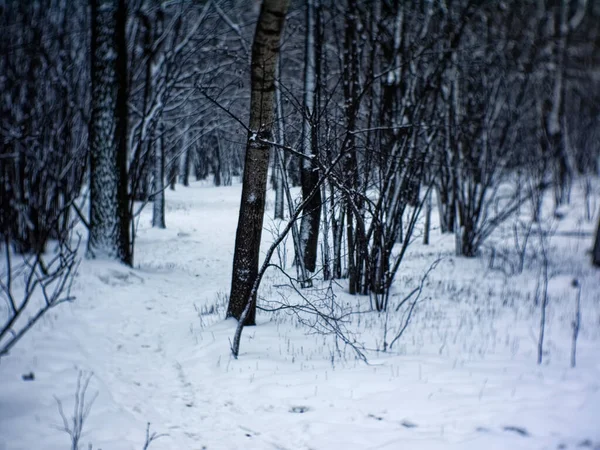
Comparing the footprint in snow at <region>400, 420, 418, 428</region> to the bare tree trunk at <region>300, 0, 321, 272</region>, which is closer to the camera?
the footprint in snow at <region>400, 420, 418, 428</region>

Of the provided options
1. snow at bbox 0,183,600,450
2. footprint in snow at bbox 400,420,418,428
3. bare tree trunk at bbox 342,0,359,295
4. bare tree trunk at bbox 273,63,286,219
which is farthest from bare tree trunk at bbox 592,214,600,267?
footprint in snow at bbox 400,420,418,428

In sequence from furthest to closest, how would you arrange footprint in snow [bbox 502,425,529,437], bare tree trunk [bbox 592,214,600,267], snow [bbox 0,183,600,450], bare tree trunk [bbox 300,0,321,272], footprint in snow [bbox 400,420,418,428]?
bare tree trunk [bbox 592,214,600,267] → bare tree trunk [bbox 300,0,321,272] → footprint in snow [bbox 400,420,418,428] → snow [bbox 0,183,600,450] → footprint in snow [bbox 502,425,529,437]

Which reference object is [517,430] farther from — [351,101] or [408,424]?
[351,101]

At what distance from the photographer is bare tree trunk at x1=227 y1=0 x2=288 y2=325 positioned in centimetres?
445

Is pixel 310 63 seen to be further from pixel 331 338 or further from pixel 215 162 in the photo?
pixel 331 338

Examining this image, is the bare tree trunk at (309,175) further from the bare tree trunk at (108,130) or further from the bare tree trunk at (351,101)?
the bare tree trunk at (108,130)

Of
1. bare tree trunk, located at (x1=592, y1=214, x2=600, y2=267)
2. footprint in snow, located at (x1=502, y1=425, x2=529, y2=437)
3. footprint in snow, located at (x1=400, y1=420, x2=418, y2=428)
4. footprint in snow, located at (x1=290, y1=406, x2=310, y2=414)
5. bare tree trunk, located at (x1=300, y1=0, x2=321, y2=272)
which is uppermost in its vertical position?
bare tree trunk, located at (x1=300, y1=0, x2=321, y2=272)

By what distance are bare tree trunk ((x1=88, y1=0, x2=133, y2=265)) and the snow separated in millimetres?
630

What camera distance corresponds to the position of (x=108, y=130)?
738 cm

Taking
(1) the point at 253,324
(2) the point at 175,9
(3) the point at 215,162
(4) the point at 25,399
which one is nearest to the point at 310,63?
(3) the point at 215,162

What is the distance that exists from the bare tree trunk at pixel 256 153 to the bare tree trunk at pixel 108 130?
3.67 metres

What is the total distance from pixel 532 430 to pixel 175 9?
10013 millimetres

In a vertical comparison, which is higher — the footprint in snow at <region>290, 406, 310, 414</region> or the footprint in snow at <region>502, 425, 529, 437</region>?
the footprint in snow at <region>502, 425, 529, 437</region>

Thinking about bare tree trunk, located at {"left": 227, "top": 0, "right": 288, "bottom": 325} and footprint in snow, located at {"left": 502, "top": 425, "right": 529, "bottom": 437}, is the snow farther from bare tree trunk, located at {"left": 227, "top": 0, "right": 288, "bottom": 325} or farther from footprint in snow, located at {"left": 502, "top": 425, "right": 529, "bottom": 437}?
bare tree trunk, located at {"left": 227, "top": 0, "right": 288, "bottom": 325}
